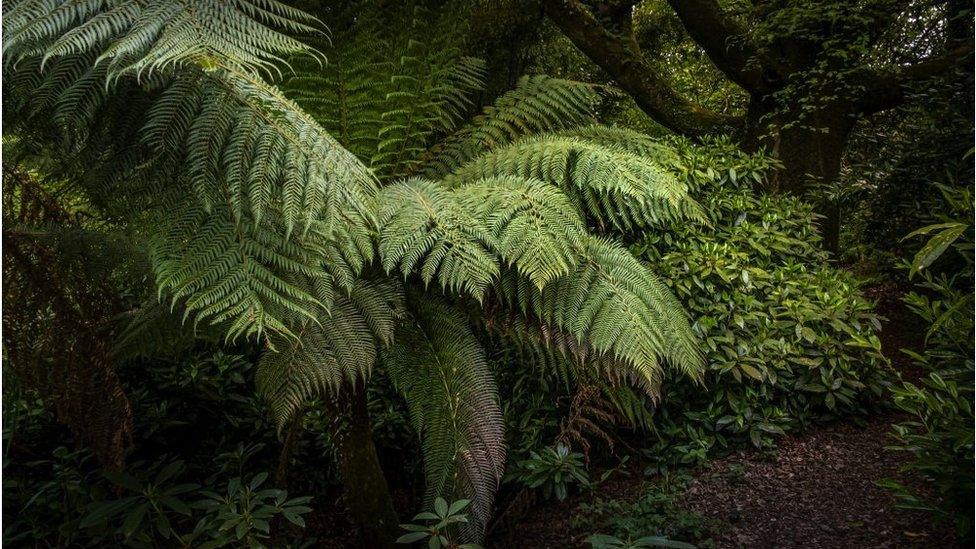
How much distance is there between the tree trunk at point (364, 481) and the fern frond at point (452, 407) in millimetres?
283

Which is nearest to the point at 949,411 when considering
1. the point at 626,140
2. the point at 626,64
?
the point at 626,140

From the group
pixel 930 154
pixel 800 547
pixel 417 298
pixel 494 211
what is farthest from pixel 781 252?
pixel 417 298

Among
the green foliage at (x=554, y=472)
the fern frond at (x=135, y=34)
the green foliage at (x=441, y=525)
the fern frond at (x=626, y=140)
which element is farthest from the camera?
the fern frond at (x=626, y=140)

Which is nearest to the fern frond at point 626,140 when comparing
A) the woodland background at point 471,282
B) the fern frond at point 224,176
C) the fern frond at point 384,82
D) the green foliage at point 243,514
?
the woodland background at point 471,282

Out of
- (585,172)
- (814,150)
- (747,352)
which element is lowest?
(747,352)

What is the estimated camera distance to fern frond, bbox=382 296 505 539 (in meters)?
1.64

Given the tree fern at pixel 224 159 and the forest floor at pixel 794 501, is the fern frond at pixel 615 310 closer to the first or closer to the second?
the forest floor at pixel 794 501

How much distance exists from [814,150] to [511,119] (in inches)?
57.7

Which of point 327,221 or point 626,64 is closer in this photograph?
point 327,221

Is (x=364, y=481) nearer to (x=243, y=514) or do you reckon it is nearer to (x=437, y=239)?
(x=243, y=514)

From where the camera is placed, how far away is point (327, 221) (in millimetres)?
1296

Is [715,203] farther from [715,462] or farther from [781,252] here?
[715,462]

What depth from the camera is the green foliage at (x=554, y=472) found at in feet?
6.68

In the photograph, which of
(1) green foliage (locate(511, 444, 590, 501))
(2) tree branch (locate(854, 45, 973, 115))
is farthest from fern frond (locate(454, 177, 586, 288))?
(2) tree branch (locate(854, 45, 973, 115))
